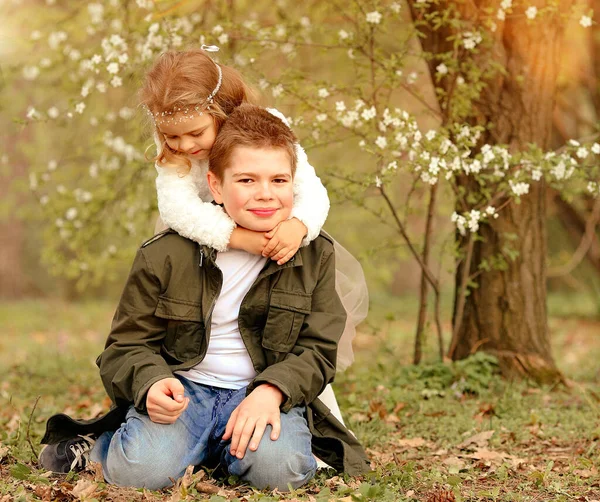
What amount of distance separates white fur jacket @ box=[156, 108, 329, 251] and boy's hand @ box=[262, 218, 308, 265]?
0.07 m

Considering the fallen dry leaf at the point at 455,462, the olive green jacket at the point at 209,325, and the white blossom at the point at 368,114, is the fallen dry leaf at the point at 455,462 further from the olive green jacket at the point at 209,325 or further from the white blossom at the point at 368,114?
the white blossom at the point at 368,114

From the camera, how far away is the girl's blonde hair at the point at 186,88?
297cm

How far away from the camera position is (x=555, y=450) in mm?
3285

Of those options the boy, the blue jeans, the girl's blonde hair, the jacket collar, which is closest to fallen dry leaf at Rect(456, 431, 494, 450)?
the boy

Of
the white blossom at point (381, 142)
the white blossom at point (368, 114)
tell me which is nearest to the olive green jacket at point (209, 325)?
the white blossom at point (381, 142)

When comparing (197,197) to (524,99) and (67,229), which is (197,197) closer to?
(524,99)

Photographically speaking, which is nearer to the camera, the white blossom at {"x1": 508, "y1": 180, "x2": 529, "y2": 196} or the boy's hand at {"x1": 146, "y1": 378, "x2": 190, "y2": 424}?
the boy's hand at {"x1": 146, "y1": 378, "x2": 190, "y2": 424}

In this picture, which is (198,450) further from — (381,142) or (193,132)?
(381,142)

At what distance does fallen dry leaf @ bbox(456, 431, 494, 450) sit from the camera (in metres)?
3.31

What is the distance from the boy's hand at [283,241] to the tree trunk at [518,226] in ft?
5.95

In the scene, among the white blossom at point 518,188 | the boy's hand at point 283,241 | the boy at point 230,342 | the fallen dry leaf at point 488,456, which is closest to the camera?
the boy at point 230,342

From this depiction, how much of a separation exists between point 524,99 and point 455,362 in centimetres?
155

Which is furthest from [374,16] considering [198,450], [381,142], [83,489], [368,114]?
[83,489]

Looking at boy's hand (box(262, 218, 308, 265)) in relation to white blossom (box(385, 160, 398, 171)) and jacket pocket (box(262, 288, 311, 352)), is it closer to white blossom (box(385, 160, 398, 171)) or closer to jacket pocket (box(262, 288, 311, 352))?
jacket pocket (box(262, 288, 311, 352))
